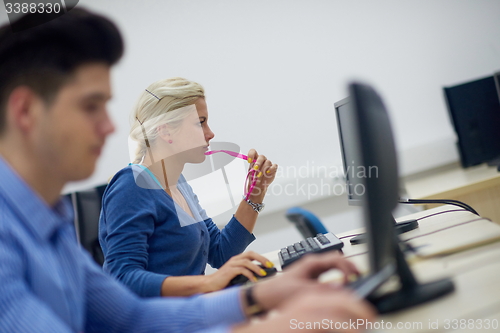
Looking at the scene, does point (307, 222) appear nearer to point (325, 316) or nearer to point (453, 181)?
point (453, 181)

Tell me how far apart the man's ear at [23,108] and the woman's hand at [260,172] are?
0.93 metres

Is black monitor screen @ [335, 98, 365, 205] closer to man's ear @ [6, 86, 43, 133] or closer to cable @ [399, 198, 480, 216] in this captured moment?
cable @ [399, 198, 480, 216]

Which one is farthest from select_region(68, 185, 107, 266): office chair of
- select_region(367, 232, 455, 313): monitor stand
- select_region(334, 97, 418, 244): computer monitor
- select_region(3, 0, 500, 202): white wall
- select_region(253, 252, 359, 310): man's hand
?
select_region(367, 232, 455, 313): monitor stand

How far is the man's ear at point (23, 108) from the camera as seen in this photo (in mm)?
487

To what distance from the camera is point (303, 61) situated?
8.18 feet

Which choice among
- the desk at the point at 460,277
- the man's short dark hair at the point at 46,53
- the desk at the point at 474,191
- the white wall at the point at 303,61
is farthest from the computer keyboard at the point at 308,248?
the white wall at the point at 303,61

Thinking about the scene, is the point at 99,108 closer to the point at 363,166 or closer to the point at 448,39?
the point at 363,166

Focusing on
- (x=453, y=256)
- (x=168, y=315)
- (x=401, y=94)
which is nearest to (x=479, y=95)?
(x=401, y=94)

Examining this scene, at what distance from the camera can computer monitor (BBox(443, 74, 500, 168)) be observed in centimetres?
224

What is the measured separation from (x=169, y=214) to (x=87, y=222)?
63 centimetres

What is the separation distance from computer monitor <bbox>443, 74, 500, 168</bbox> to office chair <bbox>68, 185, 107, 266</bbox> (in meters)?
2.00

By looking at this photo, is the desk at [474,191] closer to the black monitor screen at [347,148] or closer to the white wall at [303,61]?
the white wall at [303,61]

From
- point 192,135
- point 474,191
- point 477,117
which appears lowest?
point 474,191

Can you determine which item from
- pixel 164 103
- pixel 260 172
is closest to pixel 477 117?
pixel 260 172
